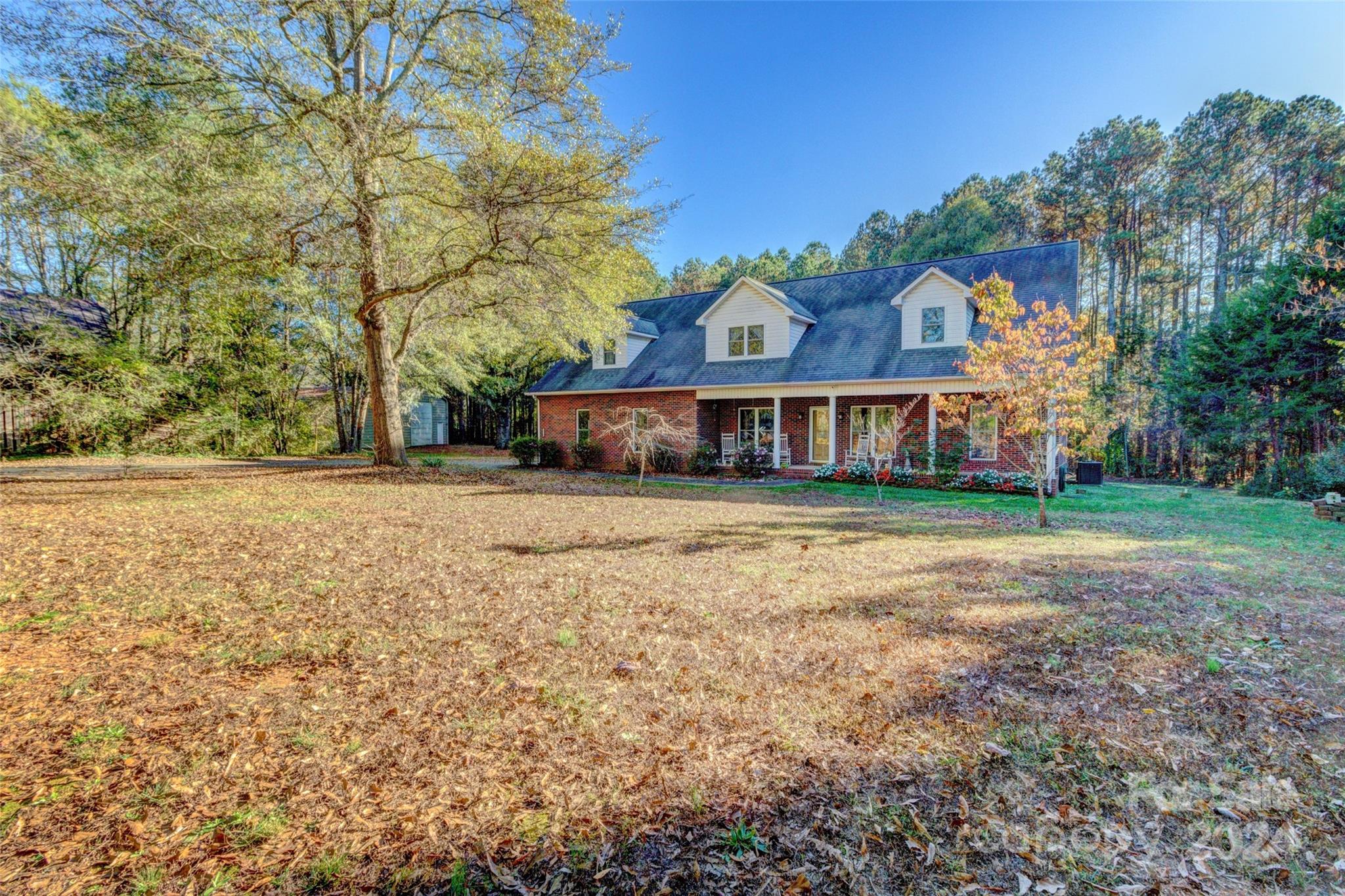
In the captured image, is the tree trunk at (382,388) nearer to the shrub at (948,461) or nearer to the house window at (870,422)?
the house window at (870,422)

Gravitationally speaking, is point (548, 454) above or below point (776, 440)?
below

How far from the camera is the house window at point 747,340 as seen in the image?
57.3 ft

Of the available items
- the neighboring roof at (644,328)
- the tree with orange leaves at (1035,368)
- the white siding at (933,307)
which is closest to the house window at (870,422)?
the white siding at (933,307)

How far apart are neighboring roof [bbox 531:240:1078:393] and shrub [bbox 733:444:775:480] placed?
2.01m

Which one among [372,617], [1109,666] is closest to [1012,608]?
[1109,666]

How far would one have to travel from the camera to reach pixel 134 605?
4.34 metres

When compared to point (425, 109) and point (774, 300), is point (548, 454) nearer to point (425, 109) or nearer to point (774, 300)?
point (774, 300)

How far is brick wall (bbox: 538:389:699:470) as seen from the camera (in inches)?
702

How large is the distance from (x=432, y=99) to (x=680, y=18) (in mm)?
5903

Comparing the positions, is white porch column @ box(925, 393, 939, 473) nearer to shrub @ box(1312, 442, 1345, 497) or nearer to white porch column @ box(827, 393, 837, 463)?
white porch column @ box(827, 393, 837, 463)

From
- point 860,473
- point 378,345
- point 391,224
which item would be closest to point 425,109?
point 391,224

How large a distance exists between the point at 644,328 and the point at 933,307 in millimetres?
9316

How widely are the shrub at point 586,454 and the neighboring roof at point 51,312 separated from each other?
12.9 m

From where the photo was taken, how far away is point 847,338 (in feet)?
54.9
